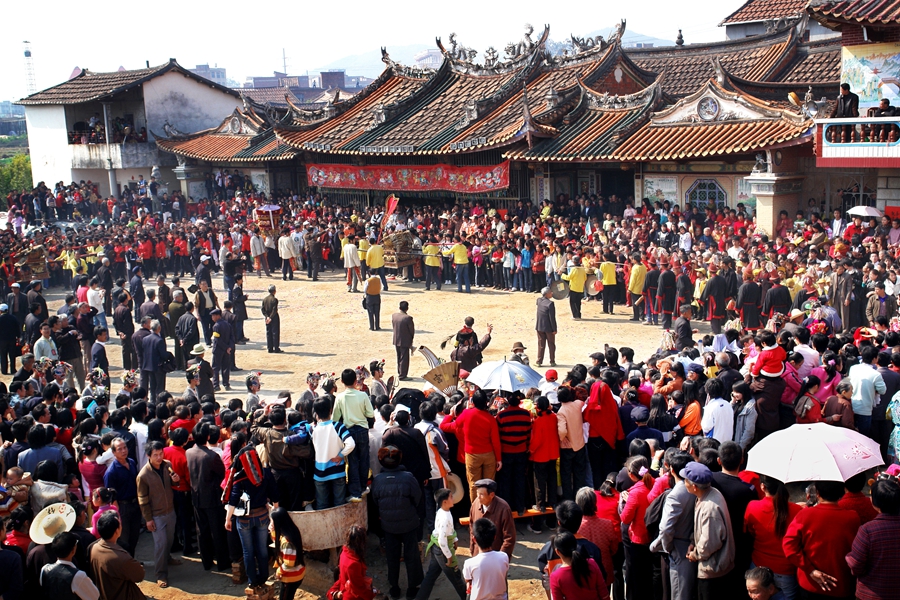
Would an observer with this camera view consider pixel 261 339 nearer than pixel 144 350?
No

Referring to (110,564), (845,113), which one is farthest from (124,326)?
(845,113)

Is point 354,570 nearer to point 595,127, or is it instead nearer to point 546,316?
point 546,316

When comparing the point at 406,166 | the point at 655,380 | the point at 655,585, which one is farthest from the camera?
the point at 406,166

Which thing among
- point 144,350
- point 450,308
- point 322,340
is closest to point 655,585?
point 144,350

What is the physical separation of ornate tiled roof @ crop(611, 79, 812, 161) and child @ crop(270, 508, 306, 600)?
14148 millimetres

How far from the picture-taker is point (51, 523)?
6.68 meters

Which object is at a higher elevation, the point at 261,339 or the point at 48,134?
the point at 48,134

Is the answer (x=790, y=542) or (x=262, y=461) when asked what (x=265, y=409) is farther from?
(x=790, y=542)

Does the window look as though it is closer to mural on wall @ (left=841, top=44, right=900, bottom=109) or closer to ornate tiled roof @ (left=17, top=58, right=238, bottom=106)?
mural on wall @ (left=841, top=44, right=900, bottom=109)

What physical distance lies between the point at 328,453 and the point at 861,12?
1477cm

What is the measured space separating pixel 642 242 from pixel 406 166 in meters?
9.46

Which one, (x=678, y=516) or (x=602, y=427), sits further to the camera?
(x=602, y=427)

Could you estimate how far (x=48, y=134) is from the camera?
1432 inches

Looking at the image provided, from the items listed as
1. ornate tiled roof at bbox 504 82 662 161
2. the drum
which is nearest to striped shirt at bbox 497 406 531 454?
the drum
